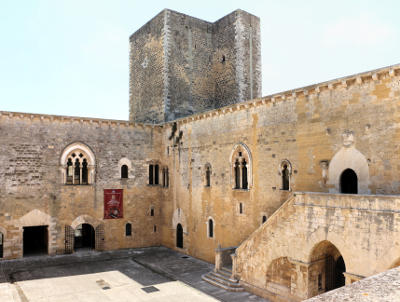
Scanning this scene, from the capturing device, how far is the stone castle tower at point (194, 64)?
23.0m

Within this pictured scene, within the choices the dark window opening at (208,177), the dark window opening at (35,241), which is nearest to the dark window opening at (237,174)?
the dark window opening at (208,177)

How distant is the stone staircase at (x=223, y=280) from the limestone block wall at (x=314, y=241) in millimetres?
353

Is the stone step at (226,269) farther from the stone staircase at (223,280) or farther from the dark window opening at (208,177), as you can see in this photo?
the dark window opening at (208,177)

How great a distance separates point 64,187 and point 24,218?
2475mm

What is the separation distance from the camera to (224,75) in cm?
2420

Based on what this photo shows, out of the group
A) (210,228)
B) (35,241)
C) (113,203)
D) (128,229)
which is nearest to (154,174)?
(113,203)

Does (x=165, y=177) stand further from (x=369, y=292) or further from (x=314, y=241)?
(x=369, y=292)

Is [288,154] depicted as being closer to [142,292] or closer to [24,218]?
[142,292]

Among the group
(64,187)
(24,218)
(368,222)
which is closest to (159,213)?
(64,187)

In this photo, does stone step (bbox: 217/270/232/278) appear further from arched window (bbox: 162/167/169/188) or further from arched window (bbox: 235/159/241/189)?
arched window (bbox: 162/167/169/188)

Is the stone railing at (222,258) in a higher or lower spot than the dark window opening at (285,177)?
lower

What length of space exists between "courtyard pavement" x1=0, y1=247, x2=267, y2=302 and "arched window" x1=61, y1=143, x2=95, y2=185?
4.13 meters

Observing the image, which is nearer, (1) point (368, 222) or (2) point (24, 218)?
(1) point (368, 222)

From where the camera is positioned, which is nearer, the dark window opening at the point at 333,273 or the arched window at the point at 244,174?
the dark window opening at the point at 333,273
